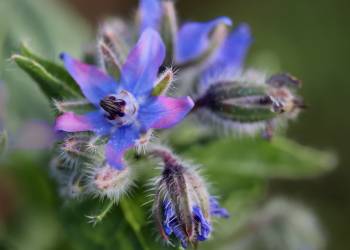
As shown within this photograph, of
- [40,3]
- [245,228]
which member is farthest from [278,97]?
[40,3]

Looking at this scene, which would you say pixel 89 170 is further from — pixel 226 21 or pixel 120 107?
pixel 226 21

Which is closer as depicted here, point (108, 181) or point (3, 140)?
point (108, 181)

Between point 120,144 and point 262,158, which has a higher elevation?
point 120,144

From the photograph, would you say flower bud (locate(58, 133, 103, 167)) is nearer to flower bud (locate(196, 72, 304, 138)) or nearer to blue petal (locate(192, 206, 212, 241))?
blue petal (locate(192, 206, 212, 241))

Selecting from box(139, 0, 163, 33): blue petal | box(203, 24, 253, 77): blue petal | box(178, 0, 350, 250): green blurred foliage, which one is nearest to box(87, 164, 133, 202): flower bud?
box(139, 0, 163, 33): blue petal

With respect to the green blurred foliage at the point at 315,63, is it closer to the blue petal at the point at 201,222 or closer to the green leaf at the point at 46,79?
the green leaf at the point at 46,79

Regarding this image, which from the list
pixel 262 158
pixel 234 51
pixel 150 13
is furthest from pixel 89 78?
pixel 262 158

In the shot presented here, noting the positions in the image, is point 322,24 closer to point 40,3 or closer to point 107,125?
point 40,3
